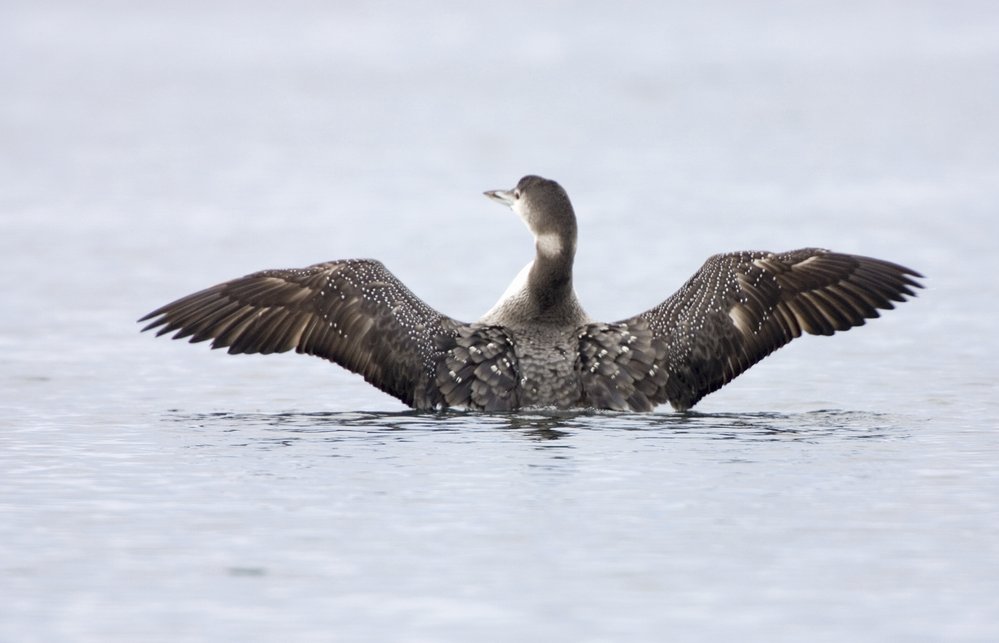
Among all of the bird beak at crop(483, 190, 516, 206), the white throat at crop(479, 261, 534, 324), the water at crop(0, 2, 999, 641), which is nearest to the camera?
the water at crop(0, 2, 999, 641)

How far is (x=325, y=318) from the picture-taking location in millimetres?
9578

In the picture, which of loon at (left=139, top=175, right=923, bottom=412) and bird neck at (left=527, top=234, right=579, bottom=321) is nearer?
loon at (left=139, top=175, right=923, bottom=412)

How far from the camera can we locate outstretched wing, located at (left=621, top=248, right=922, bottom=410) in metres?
9.58

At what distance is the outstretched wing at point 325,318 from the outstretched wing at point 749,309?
109 centimetres

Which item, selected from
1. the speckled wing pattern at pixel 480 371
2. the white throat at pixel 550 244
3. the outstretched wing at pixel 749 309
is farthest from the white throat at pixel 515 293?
the outstretched wing at pixel 749 309

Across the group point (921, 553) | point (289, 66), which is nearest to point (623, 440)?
point (921, 553)

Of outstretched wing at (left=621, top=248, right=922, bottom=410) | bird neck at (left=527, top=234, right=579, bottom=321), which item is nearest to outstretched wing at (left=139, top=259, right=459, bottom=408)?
bird neck at (left=527, top=234, right=579, bottom=321)

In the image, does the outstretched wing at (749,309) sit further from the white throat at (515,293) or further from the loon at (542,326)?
the white throat at (515,293)

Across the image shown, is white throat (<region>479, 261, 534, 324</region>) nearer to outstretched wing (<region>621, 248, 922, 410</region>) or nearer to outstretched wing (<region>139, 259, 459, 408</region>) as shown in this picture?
outstretched wing (<region>139, 259, 459, 408</region>)

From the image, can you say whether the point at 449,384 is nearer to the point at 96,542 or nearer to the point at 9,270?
the point at 96,542

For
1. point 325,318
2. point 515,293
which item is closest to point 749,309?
point 515,293

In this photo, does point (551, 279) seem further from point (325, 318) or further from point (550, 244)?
point (325, 318)

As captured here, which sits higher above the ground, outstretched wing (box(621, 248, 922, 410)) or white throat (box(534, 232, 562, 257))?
white throat (box(534, 232, 562, 257))

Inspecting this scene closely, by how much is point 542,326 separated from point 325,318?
104cm
